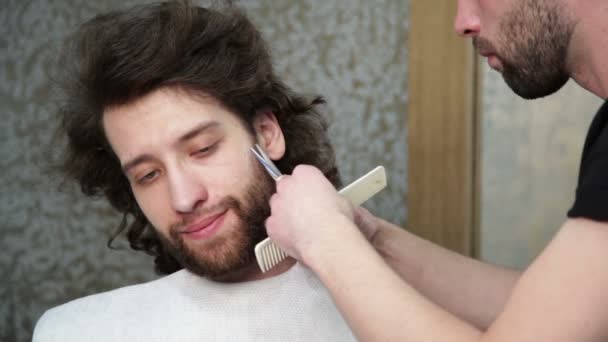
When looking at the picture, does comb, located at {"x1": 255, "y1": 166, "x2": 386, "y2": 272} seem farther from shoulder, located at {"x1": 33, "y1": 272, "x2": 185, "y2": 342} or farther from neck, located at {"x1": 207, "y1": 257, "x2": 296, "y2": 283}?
shoulder, located at {"x1": 33, "y1": 272, "x2": 185, "y2": 342}

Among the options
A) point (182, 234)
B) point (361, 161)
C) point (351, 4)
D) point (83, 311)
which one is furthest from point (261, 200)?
point (351, 4)

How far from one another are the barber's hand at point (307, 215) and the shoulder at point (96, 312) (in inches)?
16.9

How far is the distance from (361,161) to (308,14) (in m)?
0.44

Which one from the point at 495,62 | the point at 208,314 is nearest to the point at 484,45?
the point at 495,62

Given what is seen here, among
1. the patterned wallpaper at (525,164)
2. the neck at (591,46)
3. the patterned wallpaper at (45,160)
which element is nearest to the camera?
the neck at (591,46)

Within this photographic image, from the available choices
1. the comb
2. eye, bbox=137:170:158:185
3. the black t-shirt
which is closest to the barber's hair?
eye, bbox=137:170:158:185

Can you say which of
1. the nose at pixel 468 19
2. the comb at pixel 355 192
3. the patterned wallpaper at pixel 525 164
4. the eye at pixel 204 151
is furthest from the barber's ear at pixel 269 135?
the patterned wallpaper at pixel 525 164

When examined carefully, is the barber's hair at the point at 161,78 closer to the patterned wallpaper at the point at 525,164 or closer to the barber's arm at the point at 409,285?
the barber's arm at the point at 409,285

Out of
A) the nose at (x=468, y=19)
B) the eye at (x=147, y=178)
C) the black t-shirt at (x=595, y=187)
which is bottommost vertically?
the eye at (x=147, y=178)

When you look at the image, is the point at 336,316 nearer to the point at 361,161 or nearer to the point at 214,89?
the point at 214,89

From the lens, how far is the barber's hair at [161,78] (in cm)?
124

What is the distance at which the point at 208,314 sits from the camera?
1247 millimetres

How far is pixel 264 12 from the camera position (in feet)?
6.61

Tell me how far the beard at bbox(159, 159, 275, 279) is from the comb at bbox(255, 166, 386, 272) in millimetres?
96
